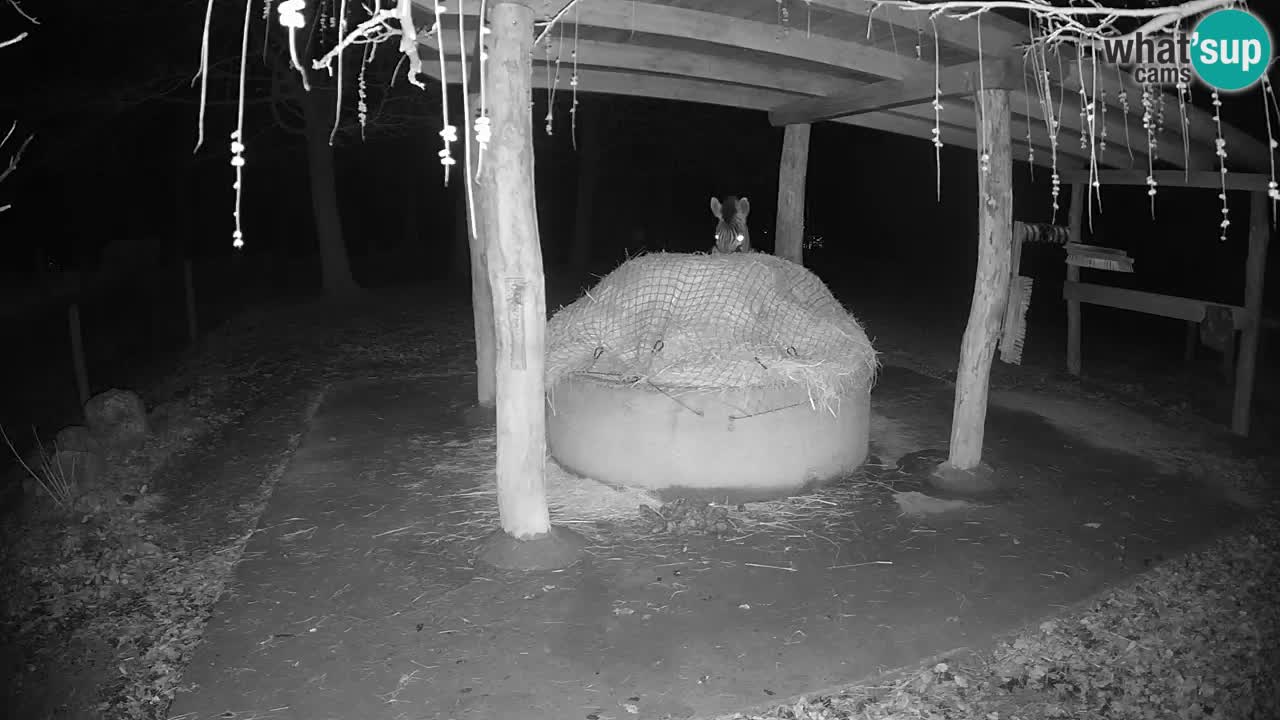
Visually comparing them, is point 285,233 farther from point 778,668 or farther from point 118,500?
point 778,668

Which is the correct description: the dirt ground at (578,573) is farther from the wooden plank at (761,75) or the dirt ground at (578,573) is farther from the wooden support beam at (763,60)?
the wooden plank at (761,75)

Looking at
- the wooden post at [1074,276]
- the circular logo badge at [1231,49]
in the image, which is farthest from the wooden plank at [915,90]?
the wooden post at [1074,276]

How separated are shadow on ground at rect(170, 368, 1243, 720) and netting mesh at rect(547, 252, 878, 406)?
0.97 meters

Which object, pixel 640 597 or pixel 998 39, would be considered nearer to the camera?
pixel 640 597

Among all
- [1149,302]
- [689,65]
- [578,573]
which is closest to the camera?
[578,573]

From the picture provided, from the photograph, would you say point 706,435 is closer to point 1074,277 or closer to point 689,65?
point 689,65

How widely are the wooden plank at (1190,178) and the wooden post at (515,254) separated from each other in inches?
171

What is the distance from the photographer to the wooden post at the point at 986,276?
5.56 meters

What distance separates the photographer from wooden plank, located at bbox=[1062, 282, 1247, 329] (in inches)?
298

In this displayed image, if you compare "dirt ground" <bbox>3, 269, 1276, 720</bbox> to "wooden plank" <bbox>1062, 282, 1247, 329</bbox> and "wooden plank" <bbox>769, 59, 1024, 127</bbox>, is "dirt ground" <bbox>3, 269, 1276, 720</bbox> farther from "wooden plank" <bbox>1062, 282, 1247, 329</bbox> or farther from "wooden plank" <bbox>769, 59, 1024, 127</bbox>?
"wooden plank" <bbox>769, 59, 1024, 127</bbox>

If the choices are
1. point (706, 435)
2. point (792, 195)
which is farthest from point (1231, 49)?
point (792, 195)

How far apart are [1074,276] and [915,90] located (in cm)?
457

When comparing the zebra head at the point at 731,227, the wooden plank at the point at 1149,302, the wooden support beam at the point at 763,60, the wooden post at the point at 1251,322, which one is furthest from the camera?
the wooden plank at the point at 1149,302

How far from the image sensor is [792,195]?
8.81m
